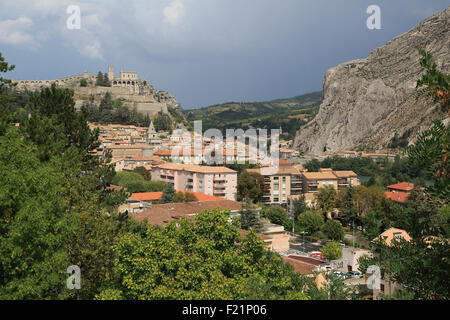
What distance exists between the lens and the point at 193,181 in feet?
166

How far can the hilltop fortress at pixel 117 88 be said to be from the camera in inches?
3851

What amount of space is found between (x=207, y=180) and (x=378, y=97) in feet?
203

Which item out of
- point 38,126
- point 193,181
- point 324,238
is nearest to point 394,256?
point 38,126

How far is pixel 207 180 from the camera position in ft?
161

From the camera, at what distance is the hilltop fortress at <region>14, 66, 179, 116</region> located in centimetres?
9781

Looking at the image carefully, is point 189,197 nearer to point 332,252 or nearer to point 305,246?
point 305,246

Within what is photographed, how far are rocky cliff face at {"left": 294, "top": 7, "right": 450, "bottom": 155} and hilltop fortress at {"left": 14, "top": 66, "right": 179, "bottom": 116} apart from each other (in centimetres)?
4160

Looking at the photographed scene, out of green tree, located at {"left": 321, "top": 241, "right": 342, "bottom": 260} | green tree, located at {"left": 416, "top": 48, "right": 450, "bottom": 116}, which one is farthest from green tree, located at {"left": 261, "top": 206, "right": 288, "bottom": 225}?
green tree, located at {"left": 416, "top": 48, "right": 450, "bottom": 116}

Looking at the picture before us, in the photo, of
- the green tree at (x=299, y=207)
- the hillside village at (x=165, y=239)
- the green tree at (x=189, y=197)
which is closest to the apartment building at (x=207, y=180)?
the green tree at (x=189, y=197)

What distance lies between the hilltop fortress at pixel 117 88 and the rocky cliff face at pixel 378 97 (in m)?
41.6

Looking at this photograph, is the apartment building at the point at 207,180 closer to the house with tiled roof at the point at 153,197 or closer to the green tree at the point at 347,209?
the house with tiled roof at the point at 153,197

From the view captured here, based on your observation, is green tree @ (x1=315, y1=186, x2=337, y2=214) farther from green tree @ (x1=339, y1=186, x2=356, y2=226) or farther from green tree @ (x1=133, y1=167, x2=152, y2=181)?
green tree @ (x1=133, y1=167, x2=152, y2=181)
